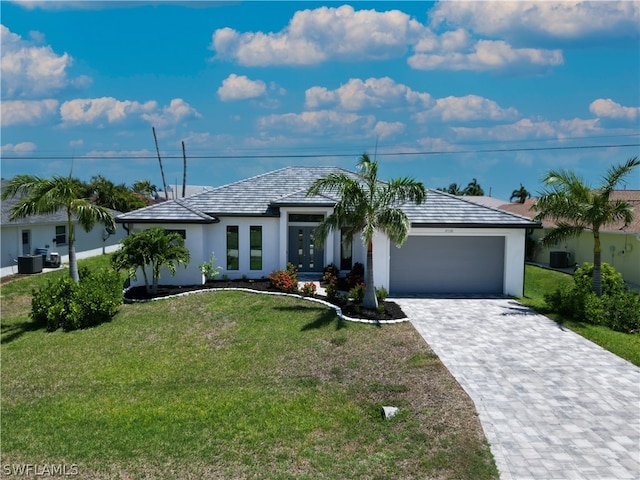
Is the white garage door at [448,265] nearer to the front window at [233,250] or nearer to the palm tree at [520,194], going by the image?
the front window at [233,250]

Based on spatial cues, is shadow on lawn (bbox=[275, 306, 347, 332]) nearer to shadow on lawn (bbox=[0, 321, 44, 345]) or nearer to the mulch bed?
the mulch bed

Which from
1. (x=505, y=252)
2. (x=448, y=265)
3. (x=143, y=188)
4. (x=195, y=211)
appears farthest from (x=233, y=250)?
(x=143, y=188)

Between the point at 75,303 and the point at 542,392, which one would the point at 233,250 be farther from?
the point at 542,392

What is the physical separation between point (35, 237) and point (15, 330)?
12.7 metres

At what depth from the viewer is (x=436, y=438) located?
780cm

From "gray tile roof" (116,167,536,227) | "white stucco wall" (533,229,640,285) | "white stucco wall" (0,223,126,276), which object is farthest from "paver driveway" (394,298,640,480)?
"white stucco wall" (0,223,126,276)

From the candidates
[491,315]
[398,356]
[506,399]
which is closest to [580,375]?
[506,399]

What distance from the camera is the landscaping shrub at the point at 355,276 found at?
18219 millimetres

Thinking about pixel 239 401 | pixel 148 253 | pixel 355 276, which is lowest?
pixel 239 401

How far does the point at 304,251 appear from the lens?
21.5 metres

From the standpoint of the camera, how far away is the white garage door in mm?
18625

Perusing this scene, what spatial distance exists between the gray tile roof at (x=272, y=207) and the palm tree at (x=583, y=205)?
6.42 feet

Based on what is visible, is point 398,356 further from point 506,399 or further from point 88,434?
point 88,434

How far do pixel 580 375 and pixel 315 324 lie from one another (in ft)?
22.7
